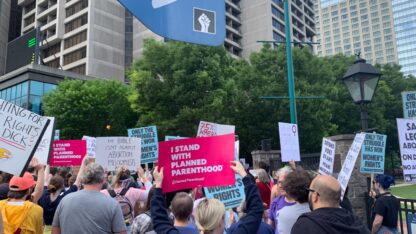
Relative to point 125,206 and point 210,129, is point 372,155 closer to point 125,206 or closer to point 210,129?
point 210,129

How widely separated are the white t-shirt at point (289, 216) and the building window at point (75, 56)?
192ft

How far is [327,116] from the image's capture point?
3047cm

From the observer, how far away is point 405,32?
460 feet

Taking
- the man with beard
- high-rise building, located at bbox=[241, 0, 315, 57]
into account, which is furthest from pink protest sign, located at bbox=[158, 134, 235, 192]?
high-rise building, located at bbox=[241, 0, 315, 57]

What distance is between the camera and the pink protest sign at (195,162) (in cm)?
386

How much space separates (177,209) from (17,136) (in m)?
1.97

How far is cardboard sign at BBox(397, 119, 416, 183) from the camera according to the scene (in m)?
6.52

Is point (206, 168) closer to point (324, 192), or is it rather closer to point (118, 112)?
point (324, 192)

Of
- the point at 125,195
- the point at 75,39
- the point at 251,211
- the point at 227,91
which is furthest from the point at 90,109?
the point at 251,211

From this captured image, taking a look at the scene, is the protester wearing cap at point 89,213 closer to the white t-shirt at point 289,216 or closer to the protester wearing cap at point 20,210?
the protester wearing cap at point 20,210

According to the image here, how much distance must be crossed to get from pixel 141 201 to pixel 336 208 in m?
3.30

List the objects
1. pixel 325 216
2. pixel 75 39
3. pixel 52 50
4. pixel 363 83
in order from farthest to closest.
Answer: pixel 52 50, pixel 75 39, pixel 363 83, pixel 325 216

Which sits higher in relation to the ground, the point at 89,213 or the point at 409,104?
the point at 409,104

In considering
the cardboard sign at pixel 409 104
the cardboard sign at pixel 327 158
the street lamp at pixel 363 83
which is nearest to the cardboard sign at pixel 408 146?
the cardboard sign at pixel 409 104
